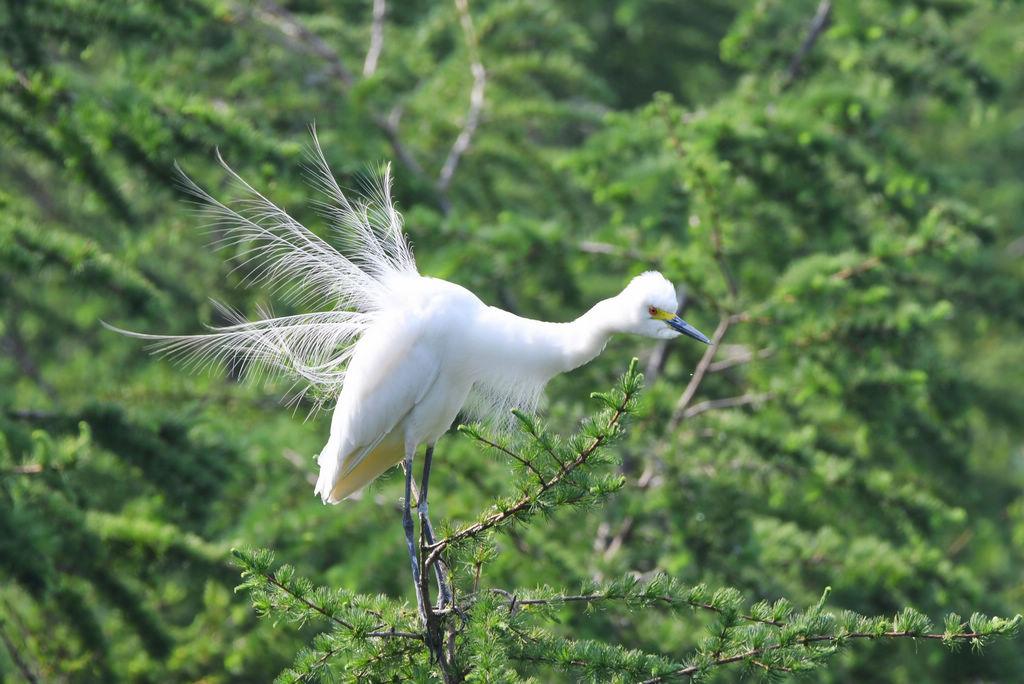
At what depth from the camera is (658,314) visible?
2738 millimetres

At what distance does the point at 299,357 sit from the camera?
10.8ft

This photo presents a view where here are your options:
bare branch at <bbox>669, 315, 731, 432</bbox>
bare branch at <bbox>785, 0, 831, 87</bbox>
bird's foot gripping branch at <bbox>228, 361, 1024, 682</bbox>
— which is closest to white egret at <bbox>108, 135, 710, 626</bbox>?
bird's foot gripping branch at <bbox>228, 361, 1024, 682</bbox>

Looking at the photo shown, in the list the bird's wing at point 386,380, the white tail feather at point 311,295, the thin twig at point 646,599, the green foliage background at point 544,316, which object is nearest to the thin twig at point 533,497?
the thin twig at point 646,599

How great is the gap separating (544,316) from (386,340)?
11.4 ft

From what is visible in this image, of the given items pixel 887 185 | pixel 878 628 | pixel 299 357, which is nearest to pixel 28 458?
pixel 299 357

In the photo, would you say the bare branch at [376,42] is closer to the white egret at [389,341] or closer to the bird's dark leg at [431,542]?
the white egret at [389,341]

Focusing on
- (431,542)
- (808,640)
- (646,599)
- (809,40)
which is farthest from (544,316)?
(808,640)

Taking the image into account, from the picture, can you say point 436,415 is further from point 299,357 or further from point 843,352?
point 843,352

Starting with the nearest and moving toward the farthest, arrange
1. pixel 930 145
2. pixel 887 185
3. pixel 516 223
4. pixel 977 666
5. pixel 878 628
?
pixel 878 628
pixel 516 223
pixel 887 185
pixel 977 666
pixel 930 145

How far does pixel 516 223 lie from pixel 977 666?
15.0 feet

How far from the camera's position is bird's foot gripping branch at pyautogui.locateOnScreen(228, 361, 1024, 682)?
7.32 feet

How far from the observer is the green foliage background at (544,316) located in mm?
4203

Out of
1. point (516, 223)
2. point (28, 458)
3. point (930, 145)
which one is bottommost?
point (28, 458)

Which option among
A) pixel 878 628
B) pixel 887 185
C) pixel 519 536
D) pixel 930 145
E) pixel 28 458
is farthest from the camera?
pixel 930 145
